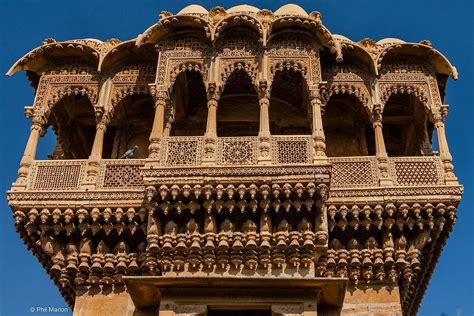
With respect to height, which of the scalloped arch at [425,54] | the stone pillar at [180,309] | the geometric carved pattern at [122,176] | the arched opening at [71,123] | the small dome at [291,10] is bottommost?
the stone pillar at [180,309]

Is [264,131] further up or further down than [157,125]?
further down

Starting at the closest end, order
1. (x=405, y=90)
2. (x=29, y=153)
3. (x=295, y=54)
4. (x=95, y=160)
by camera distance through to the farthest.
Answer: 1. (x=95, y=160)
2. (x=29, y=153)
3. (x=295, y=54)
4. (x=405, y=90)

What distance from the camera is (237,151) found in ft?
36.2

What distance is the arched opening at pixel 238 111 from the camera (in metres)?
13.2

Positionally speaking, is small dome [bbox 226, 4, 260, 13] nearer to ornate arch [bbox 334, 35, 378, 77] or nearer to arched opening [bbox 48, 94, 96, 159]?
ornate arch [bbox 334, 35, 378, 77]

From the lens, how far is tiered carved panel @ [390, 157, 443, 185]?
11.3m

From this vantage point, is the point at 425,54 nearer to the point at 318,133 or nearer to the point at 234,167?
the point at 318,133

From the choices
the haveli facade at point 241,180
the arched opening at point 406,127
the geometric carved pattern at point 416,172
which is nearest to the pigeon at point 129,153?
the haveli facade at point 241,180

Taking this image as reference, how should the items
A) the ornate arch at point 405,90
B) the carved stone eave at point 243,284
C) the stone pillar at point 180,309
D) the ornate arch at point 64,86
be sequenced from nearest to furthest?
1. the carved stone eave at point 243,284
2. the stone pillar at point 180,309
3. the ornate arch at point 405,90
4. the ornate arch at point 64,86

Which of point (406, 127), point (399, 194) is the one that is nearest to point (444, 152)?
point (399, 194)

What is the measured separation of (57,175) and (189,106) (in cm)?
314

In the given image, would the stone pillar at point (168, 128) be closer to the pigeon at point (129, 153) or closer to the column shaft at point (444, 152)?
the pigeon at point (129, 153)

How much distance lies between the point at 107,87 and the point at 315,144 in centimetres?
391

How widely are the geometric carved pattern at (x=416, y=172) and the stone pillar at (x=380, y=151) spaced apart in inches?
6.2
